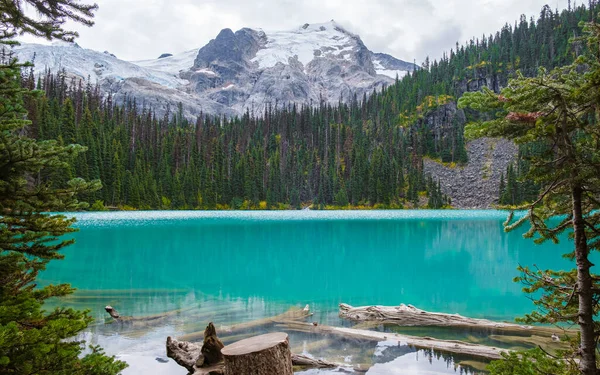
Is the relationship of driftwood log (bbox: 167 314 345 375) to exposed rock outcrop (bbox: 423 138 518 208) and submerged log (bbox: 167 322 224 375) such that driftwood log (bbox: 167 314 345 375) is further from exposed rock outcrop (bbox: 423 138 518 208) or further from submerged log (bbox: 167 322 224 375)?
exposed rock outcrop (bbox: 423 138 518 208)

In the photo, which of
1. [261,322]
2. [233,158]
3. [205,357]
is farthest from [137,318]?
[233,158]

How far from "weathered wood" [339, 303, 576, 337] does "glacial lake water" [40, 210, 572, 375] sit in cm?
47

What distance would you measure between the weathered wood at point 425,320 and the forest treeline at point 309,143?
6327 cm

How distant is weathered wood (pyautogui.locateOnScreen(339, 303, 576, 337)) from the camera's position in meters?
Result: 10.1

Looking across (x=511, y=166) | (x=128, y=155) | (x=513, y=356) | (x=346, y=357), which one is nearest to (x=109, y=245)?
(x=346, y=357)

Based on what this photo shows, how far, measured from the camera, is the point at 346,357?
347 inches

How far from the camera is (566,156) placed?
4.33 m

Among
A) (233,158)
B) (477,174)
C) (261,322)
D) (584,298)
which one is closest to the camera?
(584,298)

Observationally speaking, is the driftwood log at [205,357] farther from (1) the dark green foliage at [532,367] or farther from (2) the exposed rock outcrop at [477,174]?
(2) the exposed rock outcrop at [477,174]

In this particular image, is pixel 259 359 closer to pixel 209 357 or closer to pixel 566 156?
pixel 209 357

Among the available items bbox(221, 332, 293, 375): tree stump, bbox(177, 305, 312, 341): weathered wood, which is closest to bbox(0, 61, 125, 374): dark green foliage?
bbox(221, 332, 293, 375): tree stump

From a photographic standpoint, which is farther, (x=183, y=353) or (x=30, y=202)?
(x=183, y=353)

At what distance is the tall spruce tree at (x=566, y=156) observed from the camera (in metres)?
4.20

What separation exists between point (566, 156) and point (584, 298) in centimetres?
155
